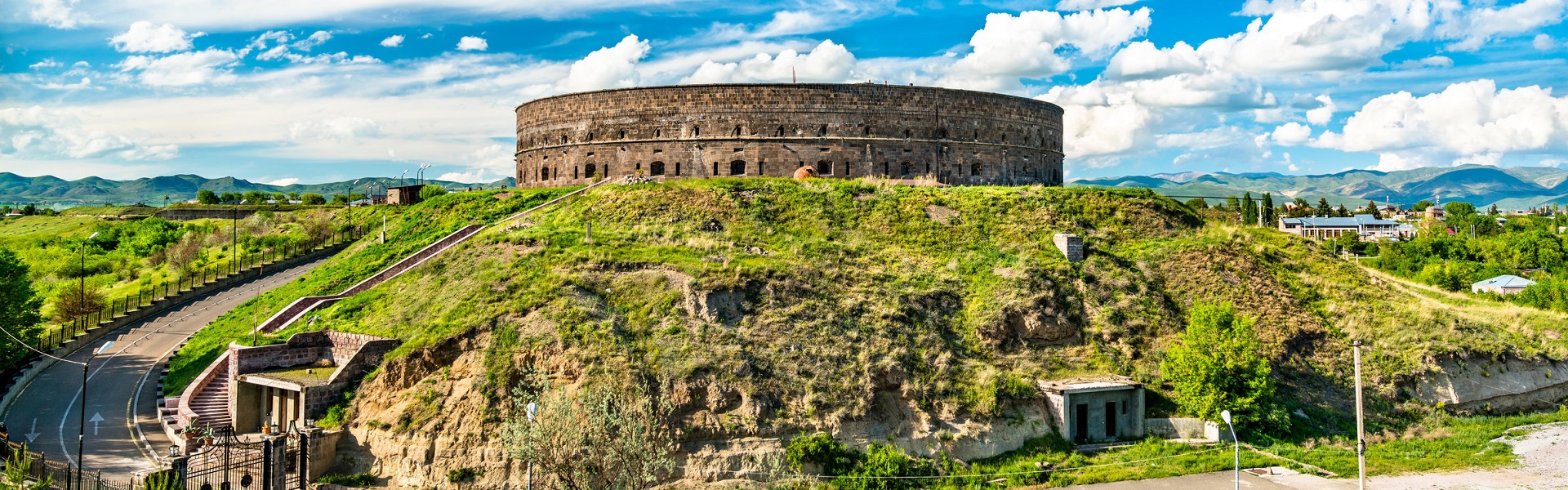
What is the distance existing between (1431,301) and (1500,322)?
6.66ft

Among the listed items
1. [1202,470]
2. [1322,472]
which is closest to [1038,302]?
[1202,470]

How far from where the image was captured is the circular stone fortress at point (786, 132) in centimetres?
3947

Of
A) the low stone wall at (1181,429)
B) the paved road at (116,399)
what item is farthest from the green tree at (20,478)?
the low stone wall at (1181,429)

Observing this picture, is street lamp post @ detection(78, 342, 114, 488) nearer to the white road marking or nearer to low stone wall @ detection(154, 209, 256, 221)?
the white road marking

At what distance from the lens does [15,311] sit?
95.8 feet

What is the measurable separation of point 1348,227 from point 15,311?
106 m

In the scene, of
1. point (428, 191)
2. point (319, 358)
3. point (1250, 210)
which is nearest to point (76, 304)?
point (428, 191)

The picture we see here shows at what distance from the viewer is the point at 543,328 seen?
23078 millimetres

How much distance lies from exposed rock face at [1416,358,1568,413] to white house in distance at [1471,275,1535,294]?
30.7 meters

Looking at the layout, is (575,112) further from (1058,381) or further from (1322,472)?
(1322,472)

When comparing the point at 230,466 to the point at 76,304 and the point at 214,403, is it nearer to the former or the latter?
the point at 214,403

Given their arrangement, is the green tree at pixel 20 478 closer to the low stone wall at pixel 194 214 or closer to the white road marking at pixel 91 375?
the white road marking at pixel 91 375

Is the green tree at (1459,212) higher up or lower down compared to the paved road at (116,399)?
higher up

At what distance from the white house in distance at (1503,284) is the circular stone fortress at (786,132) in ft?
123
